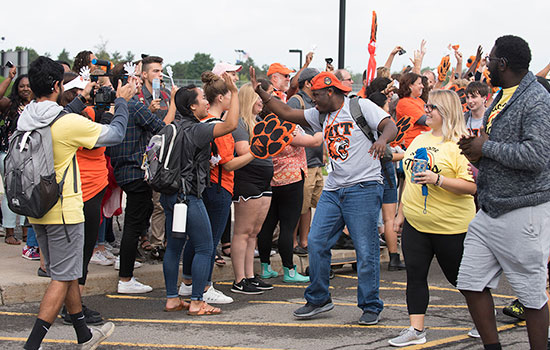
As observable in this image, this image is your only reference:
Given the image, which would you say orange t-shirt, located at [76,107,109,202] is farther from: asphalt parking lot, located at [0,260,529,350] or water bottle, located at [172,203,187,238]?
asphalt parking lot, located at [0,260,529,350]

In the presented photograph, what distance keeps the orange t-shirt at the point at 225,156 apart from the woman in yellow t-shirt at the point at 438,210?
74.6 inches

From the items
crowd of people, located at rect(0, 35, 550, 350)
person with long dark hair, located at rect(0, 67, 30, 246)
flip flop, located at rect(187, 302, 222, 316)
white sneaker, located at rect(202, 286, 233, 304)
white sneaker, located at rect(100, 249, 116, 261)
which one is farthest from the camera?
person with long dark hair, located at rect(0, 67, 30, 246)

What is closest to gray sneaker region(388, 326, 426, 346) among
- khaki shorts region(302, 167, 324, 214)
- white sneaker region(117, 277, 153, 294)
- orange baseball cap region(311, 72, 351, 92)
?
orange baseball cap region(311, 72, 351, 92)

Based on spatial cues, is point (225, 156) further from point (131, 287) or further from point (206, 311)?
point (131, 287)

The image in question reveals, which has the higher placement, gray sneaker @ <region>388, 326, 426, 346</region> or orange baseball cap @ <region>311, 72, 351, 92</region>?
→ orange baseball cap @ <region>311, 72, 351, 92</region>

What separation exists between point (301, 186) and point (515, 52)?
3636 mm

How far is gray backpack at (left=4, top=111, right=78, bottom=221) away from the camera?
4.75 metres

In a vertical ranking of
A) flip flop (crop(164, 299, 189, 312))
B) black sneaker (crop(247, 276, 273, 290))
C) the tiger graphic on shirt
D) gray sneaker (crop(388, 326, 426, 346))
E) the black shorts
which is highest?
the tiger graphic on shirt

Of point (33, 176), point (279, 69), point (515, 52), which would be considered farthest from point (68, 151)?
point (279, 69)

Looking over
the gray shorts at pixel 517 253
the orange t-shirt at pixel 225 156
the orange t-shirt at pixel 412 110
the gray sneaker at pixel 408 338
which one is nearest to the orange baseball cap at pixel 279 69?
the orange t-shirt at pixel 412 110

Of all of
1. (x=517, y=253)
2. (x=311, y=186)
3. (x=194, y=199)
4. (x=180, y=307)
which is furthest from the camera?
(x=311, y=186)

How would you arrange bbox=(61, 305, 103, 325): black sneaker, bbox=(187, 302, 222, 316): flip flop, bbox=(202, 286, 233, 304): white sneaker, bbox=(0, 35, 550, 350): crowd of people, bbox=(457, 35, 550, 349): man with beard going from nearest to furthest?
bbox=(457, 35, 550, 349): man with beard → bbox=(0, 35, 550, 350): crowd of people → bbox=(61, 305, 103, 325): black sneaker → bbox=(187, 302, 222, 316): flip flop → bbox=(202, 286, 233, 304): white sneaker

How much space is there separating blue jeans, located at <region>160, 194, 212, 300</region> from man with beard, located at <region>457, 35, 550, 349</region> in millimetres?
2447

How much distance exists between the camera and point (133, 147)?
6.88m
